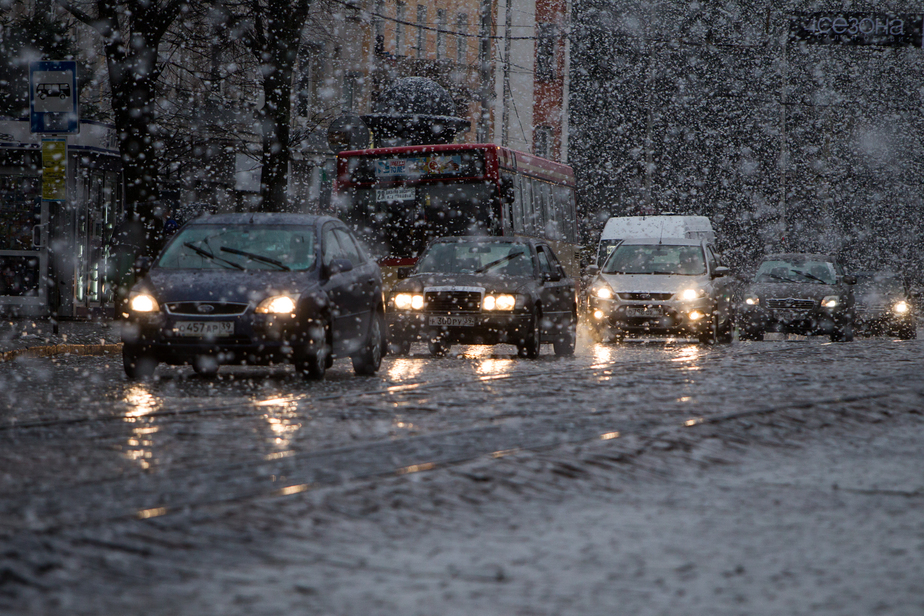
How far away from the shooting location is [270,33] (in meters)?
25.0

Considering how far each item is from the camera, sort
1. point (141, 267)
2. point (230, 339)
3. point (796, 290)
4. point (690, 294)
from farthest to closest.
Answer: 1. point (796, 290)
2. point (690, 294)
3. point (141, 267)
4. point (230, 339)

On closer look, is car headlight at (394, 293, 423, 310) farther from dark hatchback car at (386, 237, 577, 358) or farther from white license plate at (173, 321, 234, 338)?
white license plate at (173, 321, 234, 338)

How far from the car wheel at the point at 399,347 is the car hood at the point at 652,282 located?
4185 millimetres

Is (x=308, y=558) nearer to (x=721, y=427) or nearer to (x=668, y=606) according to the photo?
(x=668, y=606)

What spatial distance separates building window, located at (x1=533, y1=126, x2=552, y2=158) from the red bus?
99.9 ft

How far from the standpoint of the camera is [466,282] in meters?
17.9

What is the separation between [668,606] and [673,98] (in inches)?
2020

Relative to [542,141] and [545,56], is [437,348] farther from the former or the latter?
[545,56]

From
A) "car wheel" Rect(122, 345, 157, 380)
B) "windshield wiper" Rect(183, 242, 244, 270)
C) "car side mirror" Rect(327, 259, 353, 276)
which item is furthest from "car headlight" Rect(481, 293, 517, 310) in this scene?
"car wheel" Rect(122, 345, 157, 380)

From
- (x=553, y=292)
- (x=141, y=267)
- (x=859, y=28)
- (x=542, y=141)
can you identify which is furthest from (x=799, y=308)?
(x=542, y=141)

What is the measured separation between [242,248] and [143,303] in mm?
1223

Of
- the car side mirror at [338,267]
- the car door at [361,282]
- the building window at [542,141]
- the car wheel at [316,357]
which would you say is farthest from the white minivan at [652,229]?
the building window at [542,141]

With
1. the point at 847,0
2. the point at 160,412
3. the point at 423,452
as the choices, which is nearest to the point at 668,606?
the point at 423,452

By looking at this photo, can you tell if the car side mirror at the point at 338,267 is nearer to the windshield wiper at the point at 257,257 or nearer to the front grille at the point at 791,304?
the windshield wiper at the point at 257,257
